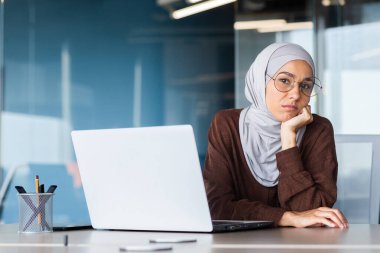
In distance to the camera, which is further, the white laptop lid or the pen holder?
the pen holder

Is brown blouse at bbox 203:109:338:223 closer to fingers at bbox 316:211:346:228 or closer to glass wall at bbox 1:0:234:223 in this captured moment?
fingers at bbox 316:211:346:228

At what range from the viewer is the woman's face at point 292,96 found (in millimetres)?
2732

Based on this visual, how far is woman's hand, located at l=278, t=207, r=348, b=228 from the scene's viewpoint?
2.28 metres

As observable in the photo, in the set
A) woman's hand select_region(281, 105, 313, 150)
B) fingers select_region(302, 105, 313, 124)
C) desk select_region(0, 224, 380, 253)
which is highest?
fingers select_region(302, 105, 313, 124)

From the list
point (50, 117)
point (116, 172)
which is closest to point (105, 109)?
point (50, 117)

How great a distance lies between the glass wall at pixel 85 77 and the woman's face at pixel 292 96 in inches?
94.0

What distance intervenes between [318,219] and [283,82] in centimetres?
63

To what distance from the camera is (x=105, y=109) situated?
5074 mm

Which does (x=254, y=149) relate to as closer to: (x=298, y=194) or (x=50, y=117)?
(x=298, y=194)

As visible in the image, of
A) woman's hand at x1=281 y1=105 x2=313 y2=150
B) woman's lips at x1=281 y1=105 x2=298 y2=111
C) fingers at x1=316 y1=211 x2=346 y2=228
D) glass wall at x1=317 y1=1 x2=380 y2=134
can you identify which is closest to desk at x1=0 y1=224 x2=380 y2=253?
fingers at x1=316 y1=211 x2=346 y2=228

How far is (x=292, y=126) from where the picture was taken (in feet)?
8.71

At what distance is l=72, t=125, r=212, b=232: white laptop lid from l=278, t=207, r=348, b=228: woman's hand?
349 mm

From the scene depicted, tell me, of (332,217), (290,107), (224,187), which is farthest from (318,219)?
(290,107)

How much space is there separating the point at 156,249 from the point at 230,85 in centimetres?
363
